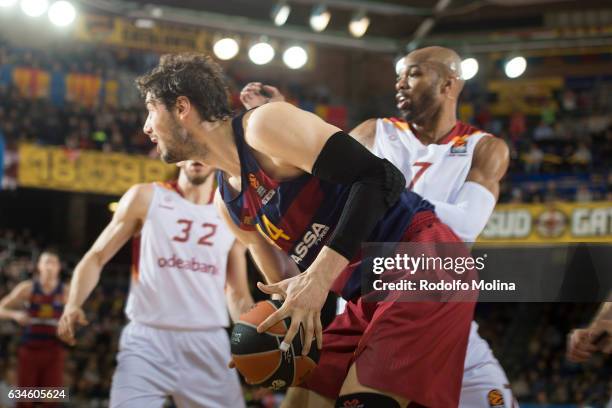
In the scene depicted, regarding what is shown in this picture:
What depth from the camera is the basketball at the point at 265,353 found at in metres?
3.02

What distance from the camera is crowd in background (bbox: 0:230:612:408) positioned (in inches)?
507

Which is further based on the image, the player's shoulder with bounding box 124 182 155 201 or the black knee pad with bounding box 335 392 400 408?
the player's shoulder with bounding box 124 182 155 201

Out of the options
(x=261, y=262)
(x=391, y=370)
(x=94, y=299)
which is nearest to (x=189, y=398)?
(x=261, y=262)

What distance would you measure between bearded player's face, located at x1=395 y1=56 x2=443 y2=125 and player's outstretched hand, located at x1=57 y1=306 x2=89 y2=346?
221 cm

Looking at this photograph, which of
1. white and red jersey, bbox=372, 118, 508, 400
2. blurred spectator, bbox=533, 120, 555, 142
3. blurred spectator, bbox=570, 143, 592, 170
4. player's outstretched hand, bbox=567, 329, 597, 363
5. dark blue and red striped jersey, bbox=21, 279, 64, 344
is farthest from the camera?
blurred spectator, bbox=533, 120, 555, 142

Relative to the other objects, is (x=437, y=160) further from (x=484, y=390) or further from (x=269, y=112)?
(x=269, y=112)

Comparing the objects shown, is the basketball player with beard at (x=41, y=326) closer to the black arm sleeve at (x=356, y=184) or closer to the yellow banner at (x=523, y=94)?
the black arm sleeve at (x=356, y=184)

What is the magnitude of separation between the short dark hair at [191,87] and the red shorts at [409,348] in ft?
2.99

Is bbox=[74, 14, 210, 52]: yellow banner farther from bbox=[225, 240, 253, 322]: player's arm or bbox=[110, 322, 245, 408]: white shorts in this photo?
bbox=[110, 322, 245, 408]: white shorts

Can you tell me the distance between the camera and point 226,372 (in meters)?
5.24

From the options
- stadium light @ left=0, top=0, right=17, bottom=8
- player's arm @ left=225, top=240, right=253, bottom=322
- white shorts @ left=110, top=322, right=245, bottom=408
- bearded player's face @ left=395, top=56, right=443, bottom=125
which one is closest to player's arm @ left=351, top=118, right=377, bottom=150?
bearded player's face @ left=395, top=56, right=443, bottom=125

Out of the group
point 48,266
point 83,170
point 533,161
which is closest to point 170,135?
point 48,266

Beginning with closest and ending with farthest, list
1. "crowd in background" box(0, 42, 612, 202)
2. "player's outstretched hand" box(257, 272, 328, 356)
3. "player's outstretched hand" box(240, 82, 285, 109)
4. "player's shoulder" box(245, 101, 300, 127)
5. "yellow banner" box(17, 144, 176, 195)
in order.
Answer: "player's outstretched hand" box(257, 272, 328, 356) < "player's shoulder" box(245, 101, 300, 127) < "player's outstretched hand" box(240, 82, 285, 109) < "yellow banner" box(17, 144, 176, 195) < "crowd in background" box(0, 42, 612, 202)

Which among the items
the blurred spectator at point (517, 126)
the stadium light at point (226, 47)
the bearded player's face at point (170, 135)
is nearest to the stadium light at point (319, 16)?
the stadium light at point (226, 47)
